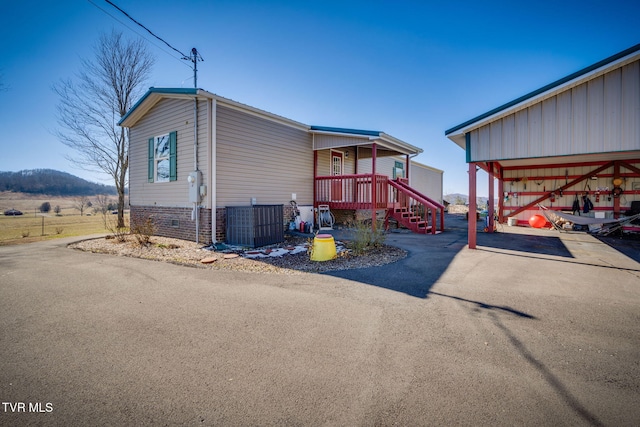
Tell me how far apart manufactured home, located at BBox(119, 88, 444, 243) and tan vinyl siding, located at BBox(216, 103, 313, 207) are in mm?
32

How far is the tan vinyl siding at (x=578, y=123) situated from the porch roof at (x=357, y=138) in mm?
3874

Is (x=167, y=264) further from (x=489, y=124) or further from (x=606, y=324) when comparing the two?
(x=489, y=124)

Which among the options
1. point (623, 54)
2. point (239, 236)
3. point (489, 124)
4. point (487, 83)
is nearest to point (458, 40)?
point (487, 83)

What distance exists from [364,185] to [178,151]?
6.66 meters

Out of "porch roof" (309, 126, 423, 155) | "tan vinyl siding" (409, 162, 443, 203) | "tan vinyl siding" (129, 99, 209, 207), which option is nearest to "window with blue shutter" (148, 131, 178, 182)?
"tan vinyl siding" (129, 99, 209, 207)

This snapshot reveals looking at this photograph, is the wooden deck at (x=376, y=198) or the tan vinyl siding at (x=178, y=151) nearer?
the tan vinyl siding at (x=178, y=151)

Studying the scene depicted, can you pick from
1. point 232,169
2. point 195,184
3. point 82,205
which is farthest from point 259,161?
point 82,205

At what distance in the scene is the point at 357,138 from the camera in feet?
A: 34.6

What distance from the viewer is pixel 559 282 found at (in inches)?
182

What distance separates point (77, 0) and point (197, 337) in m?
10.1

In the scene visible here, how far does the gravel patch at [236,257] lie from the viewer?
5.75 metres

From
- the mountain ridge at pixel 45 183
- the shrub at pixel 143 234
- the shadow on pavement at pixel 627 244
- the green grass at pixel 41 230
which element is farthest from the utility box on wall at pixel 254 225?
the mountain ridge at pixel 45 183

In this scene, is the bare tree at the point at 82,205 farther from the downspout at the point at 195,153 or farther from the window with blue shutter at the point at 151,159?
the downspout at the point at 195,153

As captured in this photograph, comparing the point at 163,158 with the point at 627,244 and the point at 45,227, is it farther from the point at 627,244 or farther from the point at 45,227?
the point at 627,244
